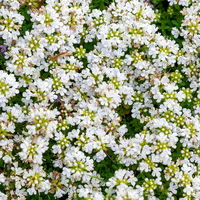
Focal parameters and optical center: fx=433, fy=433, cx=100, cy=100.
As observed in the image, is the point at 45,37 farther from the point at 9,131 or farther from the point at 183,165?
the point at 183,165

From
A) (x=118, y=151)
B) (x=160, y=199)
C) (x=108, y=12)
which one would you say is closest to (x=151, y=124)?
(x=118, y=151)

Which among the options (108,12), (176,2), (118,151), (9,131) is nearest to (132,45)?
(108,12)

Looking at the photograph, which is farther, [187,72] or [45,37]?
[187,72]

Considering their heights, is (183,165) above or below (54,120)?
below

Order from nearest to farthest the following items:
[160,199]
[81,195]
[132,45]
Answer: [81,195] → [160,199] → [132,45]

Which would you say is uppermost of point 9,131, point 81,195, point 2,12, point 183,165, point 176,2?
point 176,2

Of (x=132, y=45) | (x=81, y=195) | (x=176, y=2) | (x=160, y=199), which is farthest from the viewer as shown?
(x=176, y=2)
